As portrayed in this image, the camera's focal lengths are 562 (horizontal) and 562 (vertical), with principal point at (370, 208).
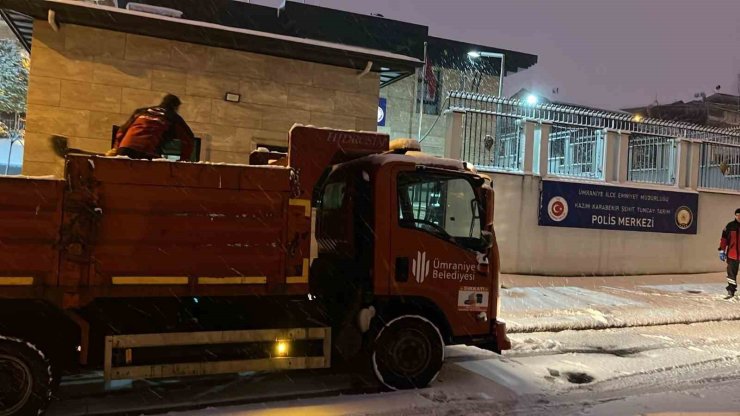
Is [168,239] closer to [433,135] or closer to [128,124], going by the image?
[128,124]

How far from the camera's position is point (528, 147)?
512 inches

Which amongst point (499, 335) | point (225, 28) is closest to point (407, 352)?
point (499, 335)

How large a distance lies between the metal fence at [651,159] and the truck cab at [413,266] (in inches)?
401

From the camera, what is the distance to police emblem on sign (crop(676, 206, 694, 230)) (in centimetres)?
1451

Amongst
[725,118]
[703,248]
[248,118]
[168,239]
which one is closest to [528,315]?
[248,118]

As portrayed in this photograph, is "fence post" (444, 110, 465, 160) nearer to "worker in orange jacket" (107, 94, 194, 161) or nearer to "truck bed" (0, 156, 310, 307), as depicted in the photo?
"worker in orange jacket" (107, 94, 194, 161)

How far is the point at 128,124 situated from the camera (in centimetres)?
530

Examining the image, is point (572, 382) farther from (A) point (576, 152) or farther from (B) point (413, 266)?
(A) point (576, 152)

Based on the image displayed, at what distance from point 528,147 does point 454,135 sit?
1.91 metres

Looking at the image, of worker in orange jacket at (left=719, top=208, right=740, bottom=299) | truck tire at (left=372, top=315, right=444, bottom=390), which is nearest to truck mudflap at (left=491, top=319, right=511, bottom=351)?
truck tire at (left=372, top=315, right=444, bottom=390)

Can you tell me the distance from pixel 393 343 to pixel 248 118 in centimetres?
606

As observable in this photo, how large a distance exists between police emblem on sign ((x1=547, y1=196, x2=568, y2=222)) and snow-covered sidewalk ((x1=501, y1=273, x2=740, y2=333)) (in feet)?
4.66

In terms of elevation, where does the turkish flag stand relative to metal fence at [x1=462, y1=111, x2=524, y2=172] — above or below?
above

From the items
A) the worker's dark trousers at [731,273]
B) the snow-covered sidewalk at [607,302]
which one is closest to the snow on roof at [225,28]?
the snow-covered sidewalk at [607,302]
